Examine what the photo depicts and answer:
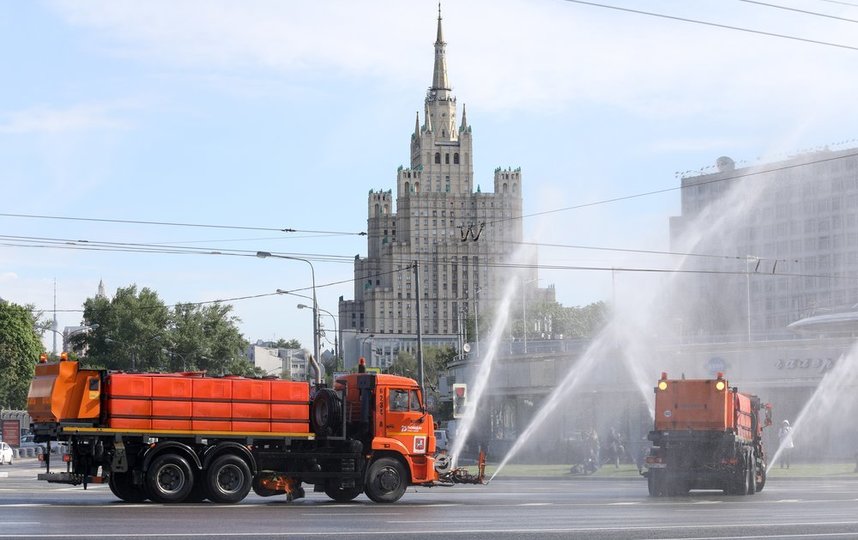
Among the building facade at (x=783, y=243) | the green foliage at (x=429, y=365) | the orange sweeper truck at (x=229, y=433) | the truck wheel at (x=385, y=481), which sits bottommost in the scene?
the truck wheel at (x=385, y=481)

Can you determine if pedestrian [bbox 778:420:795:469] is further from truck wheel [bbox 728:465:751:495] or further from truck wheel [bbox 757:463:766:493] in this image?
truck wheel [bbox 728:465:751:495]

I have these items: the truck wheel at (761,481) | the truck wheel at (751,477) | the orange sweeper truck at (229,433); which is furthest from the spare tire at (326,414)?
the truck wheel at (761,481)

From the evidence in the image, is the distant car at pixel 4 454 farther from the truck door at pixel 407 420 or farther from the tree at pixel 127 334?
the truck door at pixel 407 420

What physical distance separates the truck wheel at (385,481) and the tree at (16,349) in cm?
7347

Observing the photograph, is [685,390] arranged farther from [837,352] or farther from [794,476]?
[837,352]

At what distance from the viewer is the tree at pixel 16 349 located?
95.5 m

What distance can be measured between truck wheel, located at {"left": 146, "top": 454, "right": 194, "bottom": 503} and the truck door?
4964 mm

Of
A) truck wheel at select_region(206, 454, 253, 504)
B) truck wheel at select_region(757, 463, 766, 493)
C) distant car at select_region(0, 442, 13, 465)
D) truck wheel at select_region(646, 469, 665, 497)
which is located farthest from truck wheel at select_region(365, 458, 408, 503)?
distant car at select_region(0, 442, 13, 465)

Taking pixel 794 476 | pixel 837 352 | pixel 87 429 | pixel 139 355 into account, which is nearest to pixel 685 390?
pixel 794 476

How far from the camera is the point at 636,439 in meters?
72.2

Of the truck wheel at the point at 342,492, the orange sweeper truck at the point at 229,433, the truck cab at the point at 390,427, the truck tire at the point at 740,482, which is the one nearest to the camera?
the orange sweeper truck at the point at 229,433

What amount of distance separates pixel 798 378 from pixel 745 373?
10.9 ft

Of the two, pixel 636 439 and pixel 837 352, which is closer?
pixel 837 352

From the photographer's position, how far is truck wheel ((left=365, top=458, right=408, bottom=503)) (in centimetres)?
2798
